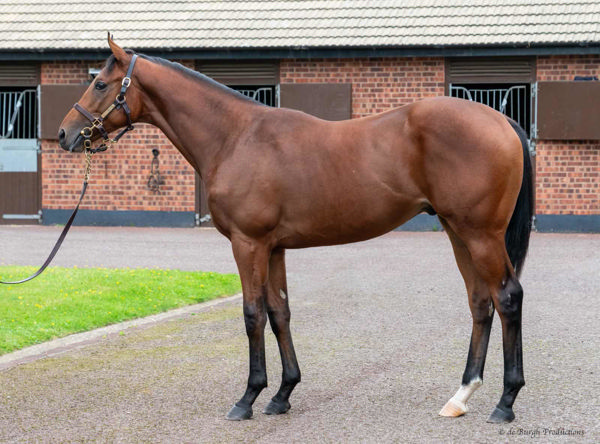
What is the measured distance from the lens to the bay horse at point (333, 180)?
551cm

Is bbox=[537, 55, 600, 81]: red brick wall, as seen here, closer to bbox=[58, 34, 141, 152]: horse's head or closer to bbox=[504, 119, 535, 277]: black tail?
bbox=[504, 119, 535, 277]: black tail

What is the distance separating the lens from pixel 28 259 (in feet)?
45.9

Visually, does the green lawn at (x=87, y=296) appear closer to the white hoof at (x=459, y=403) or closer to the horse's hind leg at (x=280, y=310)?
the horse's hind leg at (x=280, y=310)

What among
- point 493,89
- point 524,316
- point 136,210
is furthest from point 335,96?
point 524,316

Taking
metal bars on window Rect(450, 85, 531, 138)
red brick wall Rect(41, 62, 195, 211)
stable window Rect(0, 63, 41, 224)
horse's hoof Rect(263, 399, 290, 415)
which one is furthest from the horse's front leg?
stable window Rect(0, 63, 41, 224)

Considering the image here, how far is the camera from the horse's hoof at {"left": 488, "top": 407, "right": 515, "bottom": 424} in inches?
212

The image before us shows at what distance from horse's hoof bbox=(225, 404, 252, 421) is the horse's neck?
144 cm

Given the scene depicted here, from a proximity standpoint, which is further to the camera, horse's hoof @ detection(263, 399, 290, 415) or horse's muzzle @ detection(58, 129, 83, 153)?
horse's muzzle @ detection(58, 129, 83, 153)

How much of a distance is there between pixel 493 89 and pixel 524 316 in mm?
11238

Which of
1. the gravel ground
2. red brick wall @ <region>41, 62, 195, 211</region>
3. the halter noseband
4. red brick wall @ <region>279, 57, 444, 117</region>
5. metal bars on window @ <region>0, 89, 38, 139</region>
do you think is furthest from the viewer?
metal bars on window @ <region>0, 89, 38, 139</region>

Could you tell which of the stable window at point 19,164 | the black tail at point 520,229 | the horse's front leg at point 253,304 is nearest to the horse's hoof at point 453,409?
the black tail at point 520,229

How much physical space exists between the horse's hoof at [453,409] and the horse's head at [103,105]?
2644mm

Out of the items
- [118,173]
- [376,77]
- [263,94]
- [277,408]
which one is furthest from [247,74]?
[277,408]

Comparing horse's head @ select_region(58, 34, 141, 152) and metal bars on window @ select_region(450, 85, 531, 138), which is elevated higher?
metal bars on window @ select_region(450, 85, 531, 138)
